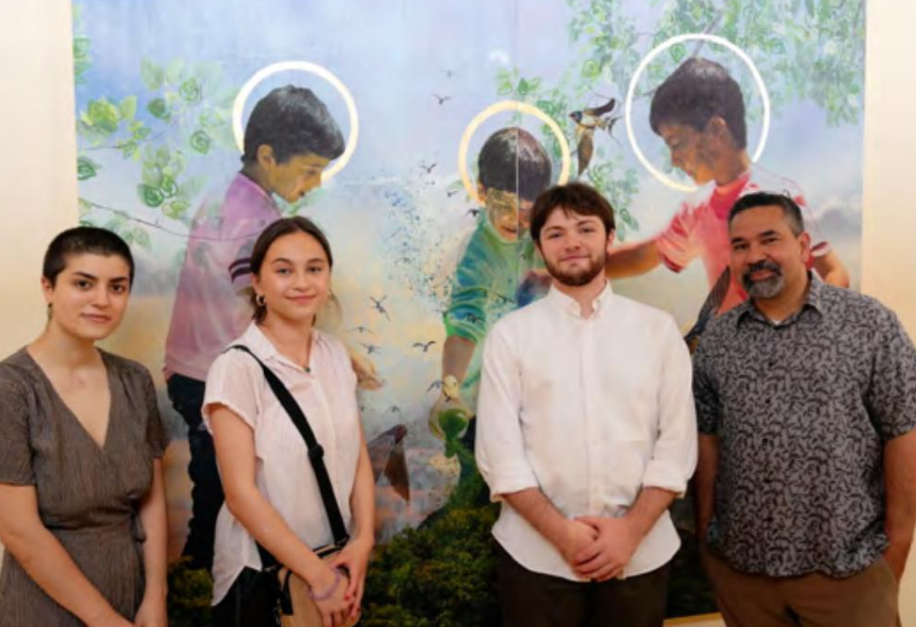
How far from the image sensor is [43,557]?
6.30 ft

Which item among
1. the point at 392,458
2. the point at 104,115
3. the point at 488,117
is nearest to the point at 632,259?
the point at 488,117

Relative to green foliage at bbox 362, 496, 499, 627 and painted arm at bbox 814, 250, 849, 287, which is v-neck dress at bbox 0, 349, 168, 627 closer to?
green foliage at bbox 362, 496, 499, 627

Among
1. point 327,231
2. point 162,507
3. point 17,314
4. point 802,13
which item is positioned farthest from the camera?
point 802,13

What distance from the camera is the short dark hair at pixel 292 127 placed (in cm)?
248

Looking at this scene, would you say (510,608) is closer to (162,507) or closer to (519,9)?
(162,507)

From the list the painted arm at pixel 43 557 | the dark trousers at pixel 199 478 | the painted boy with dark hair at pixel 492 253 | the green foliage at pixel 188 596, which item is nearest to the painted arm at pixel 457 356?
the painted boy with dark hair at pixel 492 253

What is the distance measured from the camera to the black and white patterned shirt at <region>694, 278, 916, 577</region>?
2270mm

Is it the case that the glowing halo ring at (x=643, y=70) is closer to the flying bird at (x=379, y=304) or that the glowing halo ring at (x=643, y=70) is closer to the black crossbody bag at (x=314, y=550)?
the flying bird at (x=379, y=304)

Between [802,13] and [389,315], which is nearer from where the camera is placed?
[389,315]

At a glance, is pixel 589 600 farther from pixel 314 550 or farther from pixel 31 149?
pixel 31 149

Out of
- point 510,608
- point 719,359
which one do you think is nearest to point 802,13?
point 719,359

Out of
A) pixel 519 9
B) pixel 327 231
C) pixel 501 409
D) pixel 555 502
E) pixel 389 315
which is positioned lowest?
pixel 555 502

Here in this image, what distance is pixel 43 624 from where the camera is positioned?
1978mm

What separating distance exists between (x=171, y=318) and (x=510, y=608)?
1290mm
